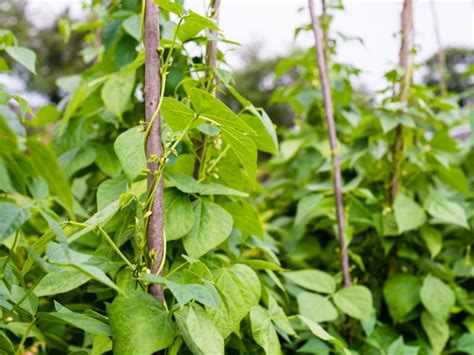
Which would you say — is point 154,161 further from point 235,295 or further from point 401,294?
point 401,294

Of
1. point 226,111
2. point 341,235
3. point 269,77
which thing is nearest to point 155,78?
point 226,111

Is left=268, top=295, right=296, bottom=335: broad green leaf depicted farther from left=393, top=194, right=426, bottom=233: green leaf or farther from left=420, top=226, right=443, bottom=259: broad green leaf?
left=420, top=226, right=443, bottom=259: broad green leaf

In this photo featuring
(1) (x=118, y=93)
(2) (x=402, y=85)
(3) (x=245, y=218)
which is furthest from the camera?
(2) (x=402, y=85)

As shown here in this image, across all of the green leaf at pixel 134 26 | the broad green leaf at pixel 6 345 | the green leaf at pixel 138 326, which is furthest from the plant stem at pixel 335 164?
the broad green leaf at pixel 6 345

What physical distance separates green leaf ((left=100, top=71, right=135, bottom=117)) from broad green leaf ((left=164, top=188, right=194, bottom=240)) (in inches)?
12.2

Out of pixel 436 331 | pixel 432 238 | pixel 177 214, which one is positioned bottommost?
pixel 436 331

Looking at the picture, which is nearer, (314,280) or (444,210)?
(314,280)

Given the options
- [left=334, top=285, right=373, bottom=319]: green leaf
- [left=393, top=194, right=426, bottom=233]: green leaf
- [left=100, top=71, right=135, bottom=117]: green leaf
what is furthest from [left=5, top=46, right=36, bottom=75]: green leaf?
[left=393, top=194, right=426, bottom=233]: green leaf

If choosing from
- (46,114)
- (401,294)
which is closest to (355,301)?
(401,294)

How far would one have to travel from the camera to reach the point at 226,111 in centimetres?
69

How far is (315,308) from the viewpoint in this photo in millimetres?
Result: 1127

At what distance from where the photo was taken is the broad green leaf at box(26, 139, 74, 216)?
0.52 m

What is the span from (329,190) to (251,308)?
613mm

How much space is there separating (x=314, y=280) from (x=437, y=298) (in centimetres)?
32
